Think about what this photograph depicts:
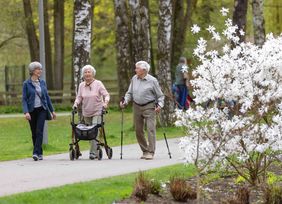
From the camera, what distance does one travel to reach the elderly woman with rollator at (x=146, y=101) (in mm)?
17047

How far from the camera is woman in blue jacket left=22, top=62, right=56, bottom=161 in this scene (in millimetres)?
17266

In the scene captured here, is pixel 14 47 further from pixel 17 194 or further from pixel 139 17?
pixel 17 194

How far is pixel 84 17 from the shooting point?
73.1ft

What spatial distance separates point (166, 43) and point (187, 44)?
20720 mm

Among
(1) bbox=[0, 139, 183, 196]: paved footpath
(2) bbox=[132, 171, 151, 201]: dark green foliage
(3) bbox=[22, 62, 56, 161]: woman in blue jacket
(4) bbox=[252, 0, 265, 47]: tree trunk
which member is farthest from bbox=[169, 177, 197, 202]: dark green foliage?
(4) bbox=[252, 0, 265, 47]: tree trunk

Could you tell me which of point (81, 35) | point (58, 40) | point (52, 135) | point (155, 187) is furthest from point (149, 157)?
point (58, 40)

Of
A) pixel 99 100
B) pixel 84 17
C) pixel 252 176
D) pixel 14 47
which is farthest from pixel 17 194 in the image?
pixel 14 47

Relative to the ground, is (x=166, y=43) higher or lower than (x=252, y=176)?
higher

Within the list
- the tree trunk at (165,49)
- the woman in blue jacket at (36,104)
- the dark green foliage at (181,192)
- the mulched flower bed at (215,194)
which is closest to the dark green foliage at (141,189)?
the mulched flower bed at (215,194)

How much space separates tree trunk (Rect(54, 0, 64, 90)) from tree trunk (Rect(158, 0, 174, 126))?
761 inches

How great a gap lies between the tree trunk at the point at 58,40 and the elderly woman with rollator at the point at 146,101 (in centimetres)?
2847

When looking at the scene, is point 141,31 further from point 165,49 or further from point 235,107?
point 235,107

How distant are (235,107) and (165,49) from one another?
1454cm

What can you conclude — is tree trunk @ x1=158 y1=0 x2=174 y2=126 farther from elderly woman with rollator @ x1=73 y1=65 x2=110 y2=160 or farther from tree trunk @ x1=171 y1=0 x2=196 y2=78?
tree trunk @ x1=171 y1=0 x2=196 y2=78
